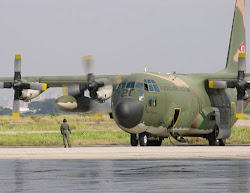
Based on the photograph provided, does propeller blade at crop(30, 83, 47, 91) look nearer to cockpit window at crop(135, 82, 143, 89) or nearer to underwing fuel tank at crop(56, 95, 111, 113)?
underwing fuel tank at crop(56, 95, 111, 113)

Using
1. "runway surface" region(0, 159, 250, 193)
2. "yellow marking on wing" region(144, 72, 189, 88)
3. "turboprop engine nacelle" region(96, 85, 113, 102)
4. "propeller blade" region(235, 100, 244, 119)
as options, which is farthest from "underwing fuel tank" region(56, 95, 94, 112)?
"runway surface" region(0, 159, 250, 193)

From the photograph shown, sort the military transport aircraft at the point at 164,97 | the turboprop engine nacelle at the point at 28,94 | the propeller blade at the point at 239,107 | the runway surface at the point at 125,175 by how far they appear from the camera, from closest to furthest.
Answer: the runway surface at the point at 125,175
the military transport aircraft at the point at 164,97
the propeller blade at the point at 239,107
the turboprop engine nacelle at the point at 28,94

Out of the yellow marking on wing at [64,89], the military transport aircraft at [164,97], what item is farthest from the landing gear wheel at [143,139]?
the yellow marking on wing at [64,89]

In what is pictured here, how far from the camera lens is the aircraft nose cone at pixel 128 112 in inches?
1417

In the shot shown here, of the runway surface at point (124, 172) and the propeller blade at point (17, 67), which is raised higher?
the propeller blade at point (17, 67)

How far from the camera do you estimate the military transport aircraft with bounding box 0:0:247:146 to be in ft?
122

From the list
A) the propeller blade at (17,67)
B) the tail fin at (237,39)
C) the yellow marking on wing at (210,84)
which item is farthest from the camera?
the tail fin at (237,39)

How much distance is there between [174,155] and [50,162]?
21.6 feet

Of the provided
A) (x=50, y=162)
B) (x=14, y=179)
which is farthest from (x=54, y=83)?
(x=14, y=179)

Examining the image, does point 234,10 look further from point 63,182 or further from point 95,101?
point 63,182

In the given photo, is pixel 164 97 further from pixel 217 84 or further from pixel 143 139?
pixel 217 84

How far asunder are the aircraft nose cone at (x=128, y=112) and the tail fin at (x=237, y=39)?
40.3 feet

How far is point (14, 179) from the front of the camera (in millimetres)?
19047

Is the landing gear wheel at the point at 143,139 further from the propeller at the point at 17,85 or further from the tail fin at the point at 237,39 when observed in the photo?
the tail fin at the point at 237,39
